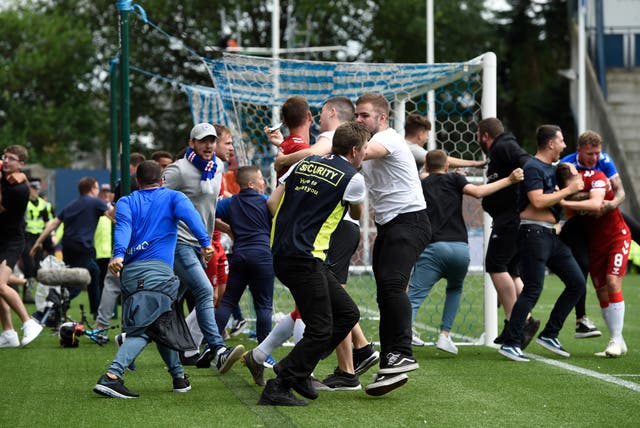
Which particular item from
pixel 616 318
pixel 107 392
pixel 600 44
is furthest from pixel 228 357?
pixel 600 44

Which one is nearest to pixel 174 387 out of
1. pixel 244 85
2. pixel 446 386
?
pixel 446 386

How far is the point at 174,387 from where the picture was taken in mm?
7934

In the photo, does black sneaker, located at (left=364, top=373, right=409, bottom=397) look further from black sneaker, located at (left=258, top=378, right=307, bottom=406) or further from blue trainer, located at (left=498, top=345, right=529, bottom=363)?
blue trainer, located at (left=498, top=345, right=529, bottom=363)

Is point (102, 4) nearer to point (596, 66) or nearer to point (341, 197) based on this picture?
point (596, 66)

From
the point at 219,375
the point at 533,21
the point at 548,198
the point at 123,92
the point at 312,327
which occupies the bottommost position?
the point at 219,375

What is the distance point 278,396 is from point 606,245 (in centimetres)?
420

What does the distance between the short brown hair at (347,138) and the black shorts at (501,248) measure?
3347 millimetres

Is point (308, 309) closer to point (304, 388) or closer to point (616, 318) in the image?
point (304, 388)

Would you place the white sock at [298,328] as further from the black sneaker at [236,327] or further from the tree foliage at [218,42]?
the tree foliage at [218,42]

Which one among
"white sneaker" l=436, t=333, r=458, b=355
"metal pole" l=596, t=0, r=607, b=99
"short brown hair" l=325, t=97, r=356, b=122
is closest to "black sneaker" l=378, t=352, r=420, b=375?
"short brown hair" l=325, t=97, r=356, b=122

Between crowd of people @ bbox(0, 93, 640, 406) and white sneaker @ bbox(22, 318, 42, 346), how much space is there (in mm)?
14

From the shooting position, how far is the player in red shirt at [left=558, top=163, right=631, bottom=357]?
32.5ft

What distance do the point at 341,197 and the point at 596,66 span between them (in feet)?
88.6

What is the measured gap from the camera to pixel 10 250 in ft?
36.2
